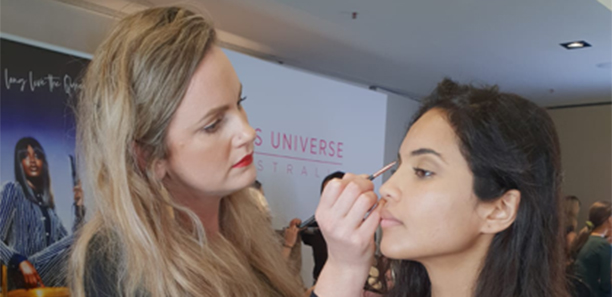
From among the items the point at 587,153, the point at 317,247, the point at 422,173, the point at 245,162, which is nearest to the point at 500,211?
the point at 422,173

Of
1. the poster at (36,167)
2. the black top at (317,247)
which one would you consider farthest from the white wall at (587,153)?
the poster at (36,167)

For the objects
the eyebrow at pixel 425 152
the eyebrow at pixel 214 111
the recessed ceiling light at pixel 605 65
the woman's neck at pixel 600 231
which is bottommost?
the woman's neck at pixel 600 231

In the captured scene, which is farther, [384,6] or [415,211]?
[384,6]

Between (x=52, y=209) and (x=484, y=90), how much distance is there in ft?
7.09

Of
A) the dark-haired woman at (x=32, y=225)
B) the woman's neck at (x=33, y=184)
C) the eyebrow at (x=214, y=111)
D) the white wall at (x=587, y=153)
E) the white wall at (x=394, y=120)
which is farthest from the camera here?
the white wall at (x=587, y=153)

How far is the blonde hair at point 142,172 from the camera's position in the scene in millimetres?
823

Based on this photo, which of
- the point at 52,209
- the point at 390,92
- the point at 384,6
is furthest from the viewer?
the point at 390,92

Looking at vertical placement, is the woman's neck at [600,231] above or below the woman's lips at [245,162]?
below

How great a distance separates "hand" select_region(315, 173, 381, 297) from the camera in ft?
2.57

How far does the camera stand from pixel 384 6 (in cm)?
306

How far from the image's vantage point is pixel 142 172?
91 centimetres

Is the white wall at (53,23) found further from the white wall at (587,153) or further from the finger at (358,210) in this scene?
the white wall at (587,153)

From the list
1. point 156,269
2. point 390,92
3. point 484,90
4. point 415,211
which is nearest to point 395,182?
point 415,211

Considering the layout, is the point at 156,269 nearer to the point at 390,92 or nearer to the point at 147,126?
the point at 147,126
